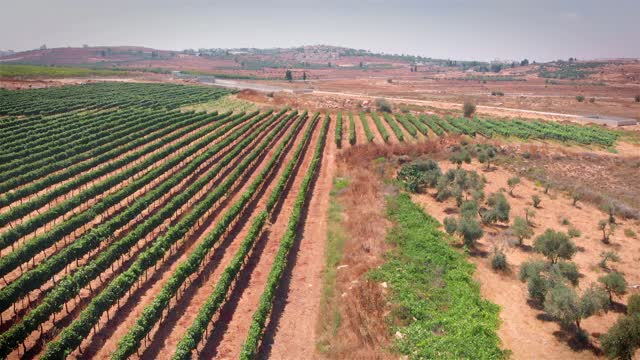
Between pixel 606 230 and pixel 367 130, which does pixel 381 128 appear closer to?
pixel 367 130

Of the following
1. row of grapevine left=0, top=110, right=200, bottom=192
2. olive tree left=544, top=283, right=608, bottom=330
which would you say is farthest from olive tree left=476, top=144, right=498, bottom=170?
row of grapevine left=0, top=110, right=200, bottom=192

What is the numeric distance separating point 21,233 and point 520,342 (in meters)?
30.1

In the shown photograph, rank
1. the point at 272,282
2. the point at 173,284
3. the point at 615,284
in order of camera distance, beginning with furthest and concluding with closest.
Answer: the point at 272,282
the point at 615,284
the point at 173,284

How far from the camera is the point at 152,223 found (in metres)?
28.8

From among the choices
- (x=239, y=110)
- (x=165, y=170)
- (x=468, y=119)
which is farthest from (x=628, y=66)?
(x=165, y=170)

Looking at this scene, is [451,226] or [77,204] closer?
[451,226]

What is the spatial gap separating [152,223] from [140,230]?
54.8 inches

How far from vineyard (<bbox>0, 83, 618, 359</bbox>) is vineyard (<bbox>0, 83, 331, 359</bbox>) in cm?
10

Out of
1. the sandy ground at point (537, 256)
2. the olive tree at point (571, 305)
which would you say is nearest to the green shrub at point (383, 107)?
the sandy ground at point (537, 256)

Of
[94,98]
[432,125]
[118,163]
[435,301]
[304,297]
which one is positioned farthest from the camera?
[94,98]

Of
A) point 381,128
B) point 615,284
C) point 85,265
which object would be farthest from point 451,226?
point 381,128

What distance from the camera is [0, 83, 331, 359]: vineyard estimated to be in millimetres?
19172

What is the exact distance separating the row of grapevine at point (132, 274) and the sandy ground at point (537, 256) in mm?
18692

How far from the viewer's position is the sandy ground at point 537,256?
61.6ft
